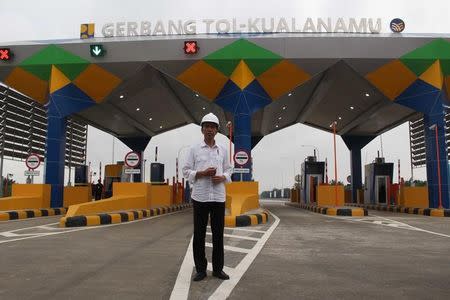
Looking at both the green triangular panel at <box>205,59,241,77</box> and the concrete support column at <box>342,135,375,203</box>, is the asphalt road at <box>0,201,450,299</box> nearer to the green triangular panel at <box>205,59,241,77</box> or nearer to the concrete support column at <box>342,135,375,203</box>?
the green triangular panel at <box>205,59,241,77</box>

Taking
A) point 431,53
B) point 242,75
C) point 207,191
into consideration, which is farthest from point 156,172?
point 207,191

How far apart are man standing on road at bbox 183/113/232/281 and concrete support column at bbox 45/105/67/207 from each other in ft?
58.6

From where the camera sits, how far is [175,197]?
31.0m

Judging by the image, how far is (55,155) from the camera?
69.5 ft

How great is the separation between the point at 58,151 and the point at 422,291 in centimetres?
1990

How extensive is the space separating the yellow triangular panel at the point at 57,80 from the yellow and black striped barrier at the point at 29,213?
576cm

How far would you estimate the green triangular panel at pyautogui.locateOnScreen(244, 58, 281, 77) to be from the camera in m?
20.2

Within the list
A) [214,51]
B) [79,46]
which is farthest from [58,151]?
[214,51]

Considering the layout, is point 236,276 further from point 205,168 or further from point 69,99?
point 69,99

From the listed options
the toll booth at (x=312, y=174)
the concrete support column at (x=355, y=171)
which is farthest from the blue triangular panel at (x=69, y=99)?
the concrete support column at (x=355, y=171)

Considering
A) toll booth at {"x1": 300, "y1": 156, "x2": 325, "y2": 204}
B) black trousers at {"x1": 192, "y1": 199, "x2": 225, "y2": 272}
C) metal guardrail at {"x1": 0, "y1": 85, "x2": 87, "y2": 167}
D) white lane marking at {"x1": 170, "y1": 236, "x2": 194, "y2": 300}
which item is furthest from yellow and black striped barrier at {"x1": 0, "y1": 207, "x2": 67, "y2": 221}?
toll booth at {"x1": 300, "y1": 156, "x2": 325, "y2": 204}

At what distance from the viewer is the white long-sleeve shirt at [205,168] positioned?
4.59 m

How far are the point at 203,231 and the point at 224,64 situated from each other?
16410 mm

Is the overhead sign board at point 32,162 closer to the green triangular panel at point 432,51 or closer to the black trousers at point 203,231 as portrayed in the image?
the black trousers at point 203,231
